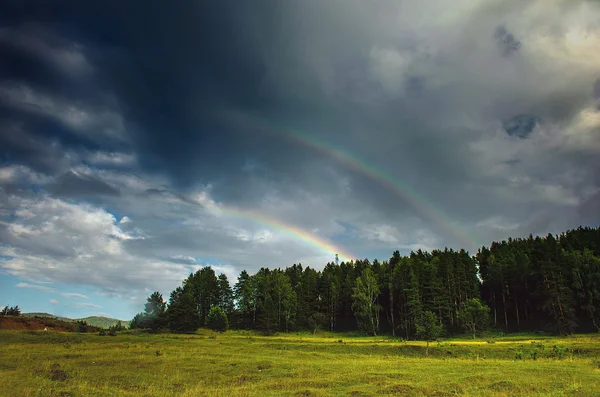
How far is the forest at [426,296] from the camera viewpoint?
8988 centimetres

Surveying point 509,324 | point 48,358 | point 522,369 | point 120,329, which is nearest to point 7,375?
point 48,358

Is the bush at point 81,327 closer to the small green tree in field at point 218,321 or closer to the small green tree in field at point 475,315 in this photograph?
the small green tree in field at point 218,321

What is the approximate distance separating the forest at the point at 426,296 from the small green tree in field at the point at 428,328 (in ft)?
1.04

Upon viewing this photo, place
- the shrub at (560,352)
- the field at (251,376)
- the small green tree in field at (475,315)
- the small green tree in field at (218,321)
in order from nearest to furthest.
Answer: the field at (251,376) → the shrub at (560,352) → the small green tree in field at (475,315) → the small green tree in field at (218,321)

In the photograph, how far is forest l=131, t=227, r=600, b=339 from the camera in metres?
89.9

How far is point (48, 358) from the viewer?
40219 mm

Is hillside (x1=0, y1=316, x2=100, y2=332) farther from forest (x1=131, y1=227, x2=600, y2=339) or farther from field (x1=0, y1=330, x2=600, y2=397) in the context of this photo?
field (x1=0, y1=330, x2=600, y2=397)

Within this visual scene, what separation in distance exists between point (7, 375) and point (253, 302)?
109 meters

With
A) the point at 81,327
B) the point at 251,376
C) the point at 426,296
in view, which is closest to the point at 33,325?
the point at 81,327

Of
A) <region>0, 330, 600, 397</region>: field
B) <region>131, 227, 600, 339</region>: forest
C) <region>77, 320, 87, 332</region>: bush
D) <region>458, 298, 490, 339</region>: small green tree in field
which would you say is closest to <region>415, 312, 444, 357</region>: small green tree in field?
<region>131, 227, 600, 339</region>: forest

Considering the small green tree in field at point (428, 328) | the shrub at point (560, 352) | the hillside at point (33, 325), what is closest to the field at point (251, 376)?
the shrub at point (560, 352)

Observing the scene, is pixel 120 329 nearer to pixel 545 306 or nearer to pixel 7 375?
pixel 7 375

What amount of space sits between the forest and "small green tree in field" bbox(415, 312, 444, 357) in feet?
1.04

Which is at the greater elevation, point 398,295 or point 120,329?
point 398,295
